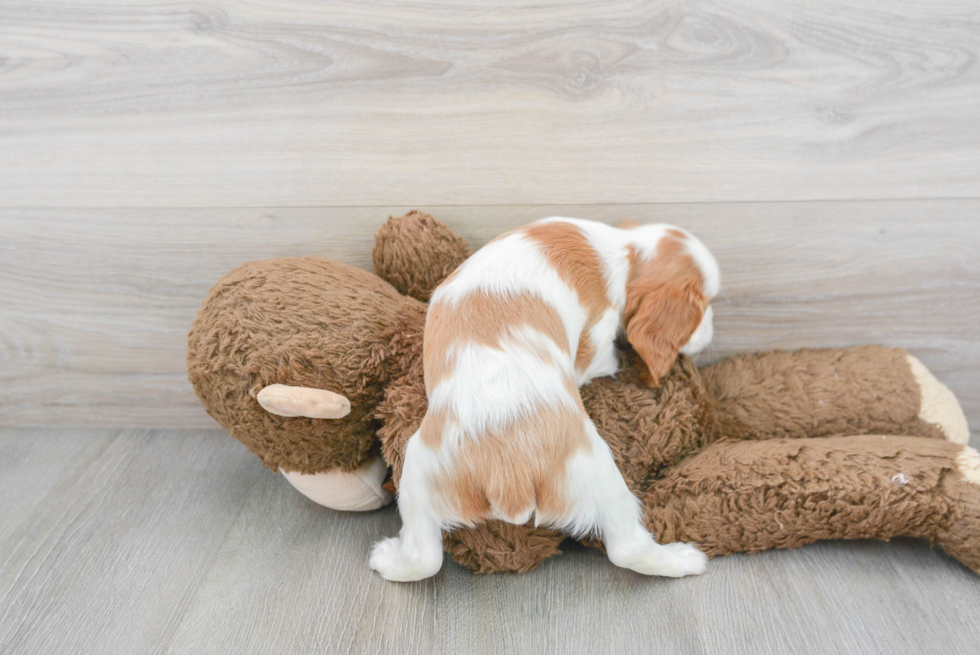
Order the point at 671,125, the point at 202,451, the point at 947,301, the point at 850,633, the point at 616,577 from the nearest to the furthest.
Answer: the point at 850,633 → the point at 616,577 → the point at 671,125 → the point at 947,301 → the point at 202,451

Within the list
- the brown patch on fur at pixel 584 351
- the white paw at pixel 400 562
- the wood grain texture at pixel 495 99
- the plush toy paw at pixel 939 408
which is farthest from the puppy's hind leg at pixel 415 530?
the plush toy paw at pixel 939 408

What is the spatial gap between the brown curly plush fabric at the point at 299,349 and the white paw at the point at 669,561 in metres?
0.45

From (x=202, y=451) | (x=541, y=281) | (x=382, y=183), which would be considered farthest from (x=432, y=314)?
(x=202, y=451)

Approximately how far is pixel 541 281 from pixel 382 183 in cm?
39

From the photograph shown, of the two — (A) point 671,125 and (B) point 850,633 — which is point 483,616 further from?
(A) point 671,125

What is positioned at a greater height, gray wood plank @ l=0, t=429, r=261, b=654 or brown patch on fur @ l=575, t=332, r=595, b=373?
brown patch on fur @ l=575, t=332, r=595, b=373

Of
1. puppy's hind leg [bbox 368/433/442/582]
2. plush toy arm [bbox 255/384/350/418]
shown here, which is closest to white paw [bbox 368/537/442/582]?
puppy's hind leg [bbox 368/433/442/582]

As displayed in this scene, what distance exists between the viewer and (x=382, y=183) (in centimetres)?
118

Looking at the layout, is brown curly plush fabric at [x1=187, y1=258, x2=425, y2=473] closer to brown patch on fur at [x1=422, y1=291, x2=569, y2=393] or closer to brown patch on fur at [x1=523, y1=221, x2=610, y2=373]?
brown patch on fur at [x1=422, y1=291, x2=569, y2=393]

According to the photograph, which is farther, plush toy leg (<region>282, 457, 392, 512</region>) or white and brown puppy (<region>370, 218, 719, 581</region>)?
plush toy leg (<region>282, 457, 392, 512</region>)

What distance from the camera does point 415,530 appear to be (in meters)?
0.96

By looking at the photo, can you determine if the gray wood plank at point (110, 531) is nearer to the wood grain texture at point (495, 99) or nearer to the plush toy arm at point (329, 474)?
the plush toy arm at point (329, 474)

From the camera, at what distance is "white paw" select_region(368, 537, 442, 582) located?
0.97m

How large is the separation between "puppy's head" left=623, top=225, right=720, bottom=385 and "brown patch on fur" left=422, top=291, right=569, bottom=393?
0.43ft
